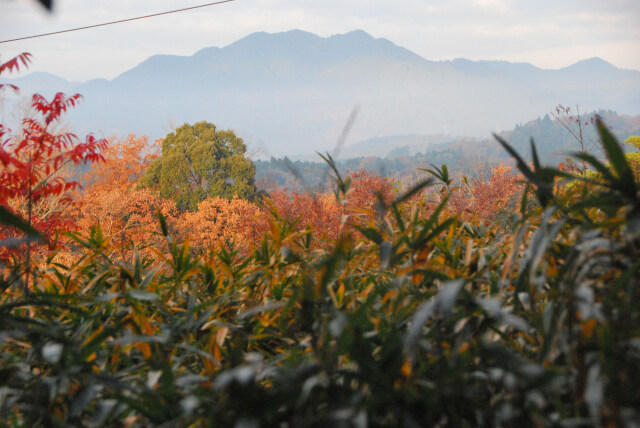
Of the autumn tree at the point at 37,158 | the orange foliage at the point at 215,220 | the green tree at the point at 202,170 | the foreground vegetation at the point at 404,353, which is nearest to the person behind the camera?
the foreground vegetation at the point at 404,353

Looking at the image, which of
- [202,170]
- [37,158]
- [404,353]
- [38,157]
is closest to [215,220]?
[202,170]

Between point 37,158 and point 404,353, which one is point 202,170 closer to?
point 37,158

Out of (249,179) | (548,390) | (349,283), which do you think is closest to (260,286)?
(349,283)

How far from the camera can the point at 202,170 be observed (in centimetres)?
2492

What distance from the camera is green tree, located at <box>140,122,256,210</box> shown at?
80.5 feet

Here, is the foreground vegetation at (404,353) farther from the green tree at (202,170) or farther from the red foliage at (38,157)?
the green tree at (202,170)

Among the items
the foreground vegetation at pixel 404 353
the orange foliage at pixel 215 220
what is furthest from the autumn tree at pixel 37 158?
the orange foliage at pixel 215 220

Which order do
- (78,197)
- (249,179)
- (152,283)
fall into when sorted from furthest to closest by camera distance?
1. (249,179)
2. (78,197)
3. (152,283)

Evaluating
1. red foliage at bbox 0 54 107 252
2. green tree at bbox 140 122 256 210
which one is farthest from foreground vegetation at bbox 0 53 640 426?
green tree at bbox 140 122 256 210

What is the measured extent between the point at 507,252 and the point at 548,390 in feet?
2.20

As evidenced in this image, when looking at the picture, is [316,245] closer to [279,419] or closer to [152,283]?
[152,283]

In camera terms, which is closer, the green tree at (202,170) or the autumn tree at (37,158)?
the autumn tree at (37,158)

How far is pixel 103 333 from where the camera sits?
94 centimetres

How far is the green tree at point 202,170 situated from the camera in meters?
24.5
